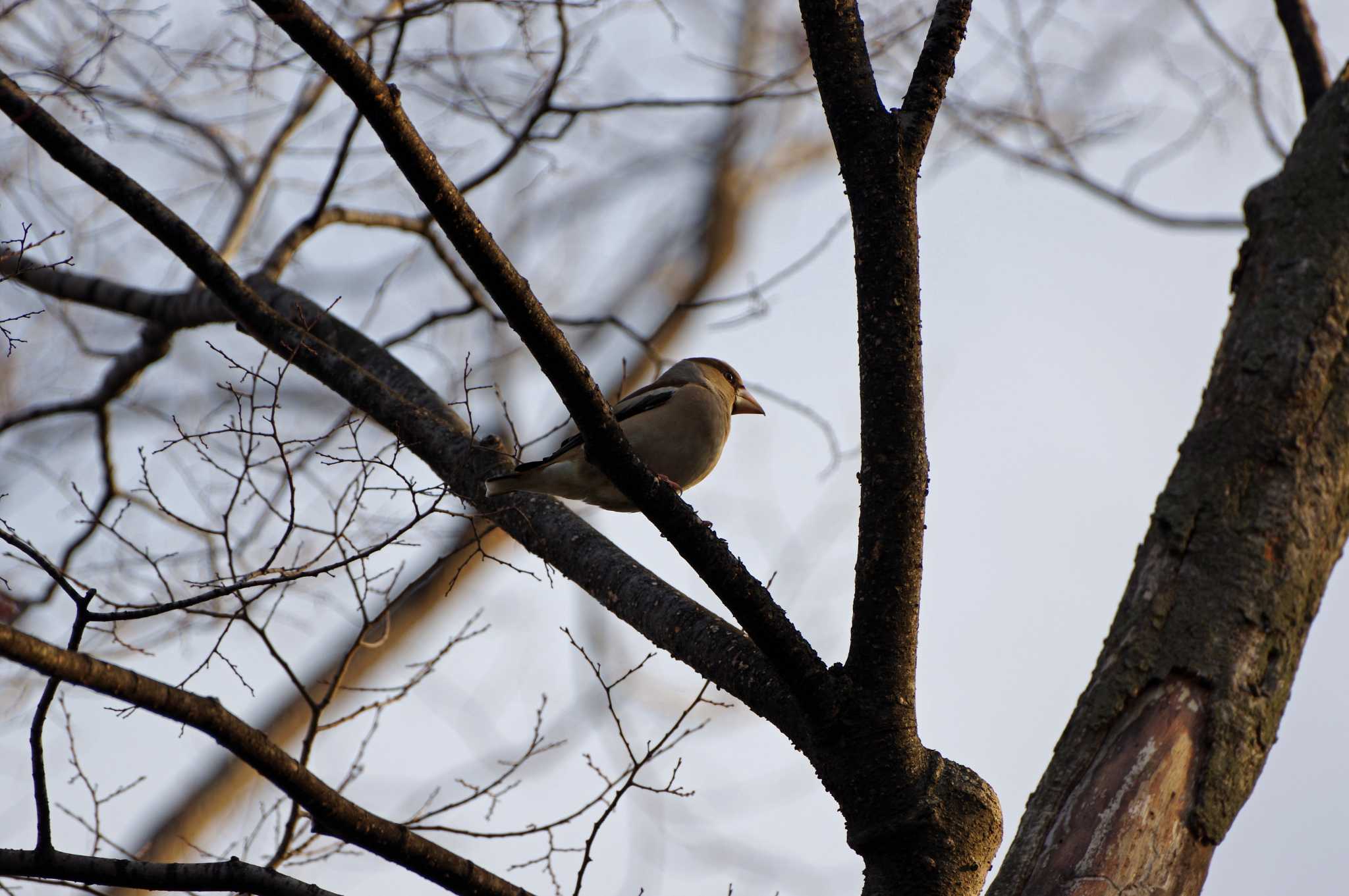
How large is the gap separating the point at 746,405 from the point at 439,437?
8.78 feet

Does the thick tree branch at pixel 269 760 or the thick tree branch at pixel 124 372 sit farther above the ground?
the thick tree branch at pixel 124 372

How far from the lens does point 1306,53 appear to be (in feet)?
16.2

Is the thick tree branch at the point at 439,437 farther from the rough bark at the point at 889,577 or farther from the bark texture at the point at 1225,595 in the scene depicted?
the bark texture at the point at 1225,595

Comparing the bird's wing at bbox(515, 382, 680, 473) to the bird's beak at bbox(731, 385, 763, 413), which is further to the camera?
the bird's beak at bbox(731, 385, 763, 413)

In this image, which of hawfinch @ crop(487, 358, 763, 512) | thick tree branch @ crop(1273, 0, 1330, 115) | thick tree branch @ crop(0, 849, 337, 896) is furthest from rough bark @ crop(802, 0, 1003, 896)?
thick tree branch @ crop(1273, 0, 1330, 115)

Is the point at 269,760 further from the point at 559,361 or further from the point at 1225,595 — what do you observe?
the point at 1225,595

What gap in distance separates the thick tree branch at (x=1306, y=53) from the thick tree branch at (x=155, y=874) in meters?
4.86

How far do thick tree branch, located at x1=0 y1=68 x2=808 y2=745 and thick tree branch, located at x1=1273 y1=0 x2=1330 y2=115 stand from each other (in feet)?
11.6

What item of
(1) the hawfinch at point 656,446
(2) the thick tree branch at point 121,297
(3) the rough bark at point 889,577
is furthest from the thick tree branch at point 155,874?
(2) the thick tree branch at point 121,297

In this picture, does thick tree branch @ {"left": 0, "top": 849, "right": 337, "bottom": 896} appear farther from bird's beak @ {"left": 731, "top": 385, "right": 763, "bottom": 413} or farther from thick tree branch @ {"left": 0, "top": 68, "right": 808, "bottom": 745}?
bird's beak @ {"left": 731, "top": 385, "right": 763, "bottom": 413}

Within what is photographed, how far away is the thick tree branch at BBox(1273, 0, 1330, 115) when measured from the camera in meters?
4.89

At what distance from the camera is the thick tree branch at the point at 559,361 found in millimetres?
2521

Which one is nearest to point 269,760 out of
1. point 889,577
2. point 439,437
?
point 889,577

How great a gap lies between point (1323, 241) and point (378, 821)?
3.52 m
